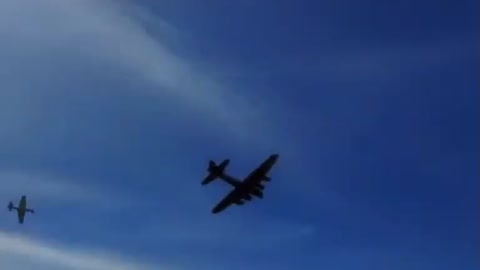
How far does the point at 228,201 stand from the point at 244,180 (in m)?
7.58

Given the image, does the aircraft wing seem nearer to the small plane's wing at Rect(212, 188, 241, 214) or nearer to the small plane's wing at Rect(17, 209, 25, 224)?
the small plane's wing at Rect(212, 188, 241, 214)

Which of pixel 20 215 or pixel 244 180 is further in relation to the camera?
pixel 20 215

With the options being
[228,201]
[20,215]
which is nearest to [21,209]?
[20,215]

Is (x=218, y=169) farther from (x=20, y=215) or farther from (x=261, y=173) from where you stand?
(x=20, y=215)

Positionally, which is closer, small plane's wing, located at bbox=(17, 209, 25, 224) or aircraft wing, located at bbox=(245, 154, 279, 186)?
aircraft wing, located at bbox=(245, 154, 279, 186)

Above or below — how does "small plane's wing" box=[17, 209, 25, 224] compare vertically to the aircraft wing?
above

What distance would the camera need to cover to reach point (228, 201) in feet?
298

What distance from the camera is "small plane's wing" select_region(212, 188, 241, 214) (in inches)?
3369

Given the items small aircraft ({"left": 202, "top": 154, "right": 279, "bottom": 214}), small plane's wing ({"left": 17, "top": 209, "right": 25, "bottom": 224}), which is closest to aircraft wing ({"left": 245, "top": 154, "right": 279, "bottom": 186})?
small aircraft ({"left": 202, "top": 154, "right": 279, "bottom": 214})

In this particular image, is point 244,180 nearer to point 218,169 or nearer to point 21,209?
point 218,169

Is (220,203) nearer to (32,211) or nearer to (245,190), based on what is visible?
(245,190)

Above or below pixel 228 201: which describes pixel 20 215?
above

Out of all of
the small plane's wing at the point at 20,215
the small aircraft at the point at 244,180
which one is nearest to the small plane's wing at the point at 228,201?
the small aircraft at the point at 244,180

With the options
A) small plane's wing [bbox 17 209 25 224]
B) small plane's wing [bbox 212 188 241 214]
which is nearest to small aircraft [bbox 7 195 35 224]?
small plane's wing [bbox 17 209 25 224]
